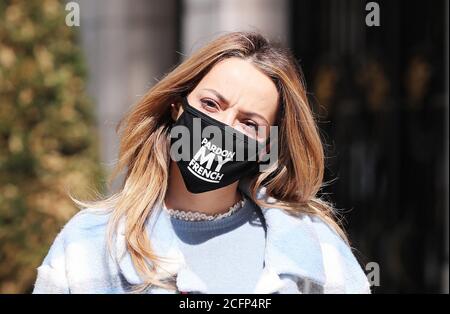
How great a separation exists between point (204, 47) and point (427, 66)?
17.4ft

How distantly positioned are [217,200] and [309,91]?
18.2ft

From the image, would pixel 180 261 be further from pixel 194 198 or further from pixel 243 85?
pixel 243 85

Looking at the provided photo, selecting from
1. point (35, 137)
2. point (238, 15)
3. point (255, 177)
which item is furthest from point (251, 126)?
point (238, 15)

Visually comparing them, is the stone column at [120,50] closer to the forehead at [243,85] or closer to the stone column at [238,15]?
the stone column at [238,15]

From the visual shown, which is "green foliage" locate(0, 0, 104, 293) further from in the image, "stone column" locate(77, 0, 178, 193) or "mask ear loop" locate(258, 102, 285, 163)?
"mask ear loop" locate(258, 102, 285, 163)

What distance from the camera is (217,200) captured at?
8.75ft

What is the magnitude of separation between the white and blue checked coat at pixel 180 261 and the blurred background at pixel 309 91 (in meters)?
3.64

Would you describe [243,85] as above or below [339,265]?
above

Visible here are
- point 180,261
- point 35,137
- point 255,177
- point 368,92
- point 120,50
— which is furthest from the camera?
point 368,92

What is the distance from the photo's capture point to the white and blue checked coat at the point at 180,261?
7.92 ft

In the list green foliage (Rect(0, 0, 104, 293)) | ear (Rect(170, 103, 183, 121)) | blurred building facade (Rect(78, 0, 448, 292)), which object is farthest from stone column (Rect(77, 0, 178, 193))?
ear (Rect(170, 103, 183, 121))

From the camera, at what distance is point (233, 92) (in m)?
2.50
